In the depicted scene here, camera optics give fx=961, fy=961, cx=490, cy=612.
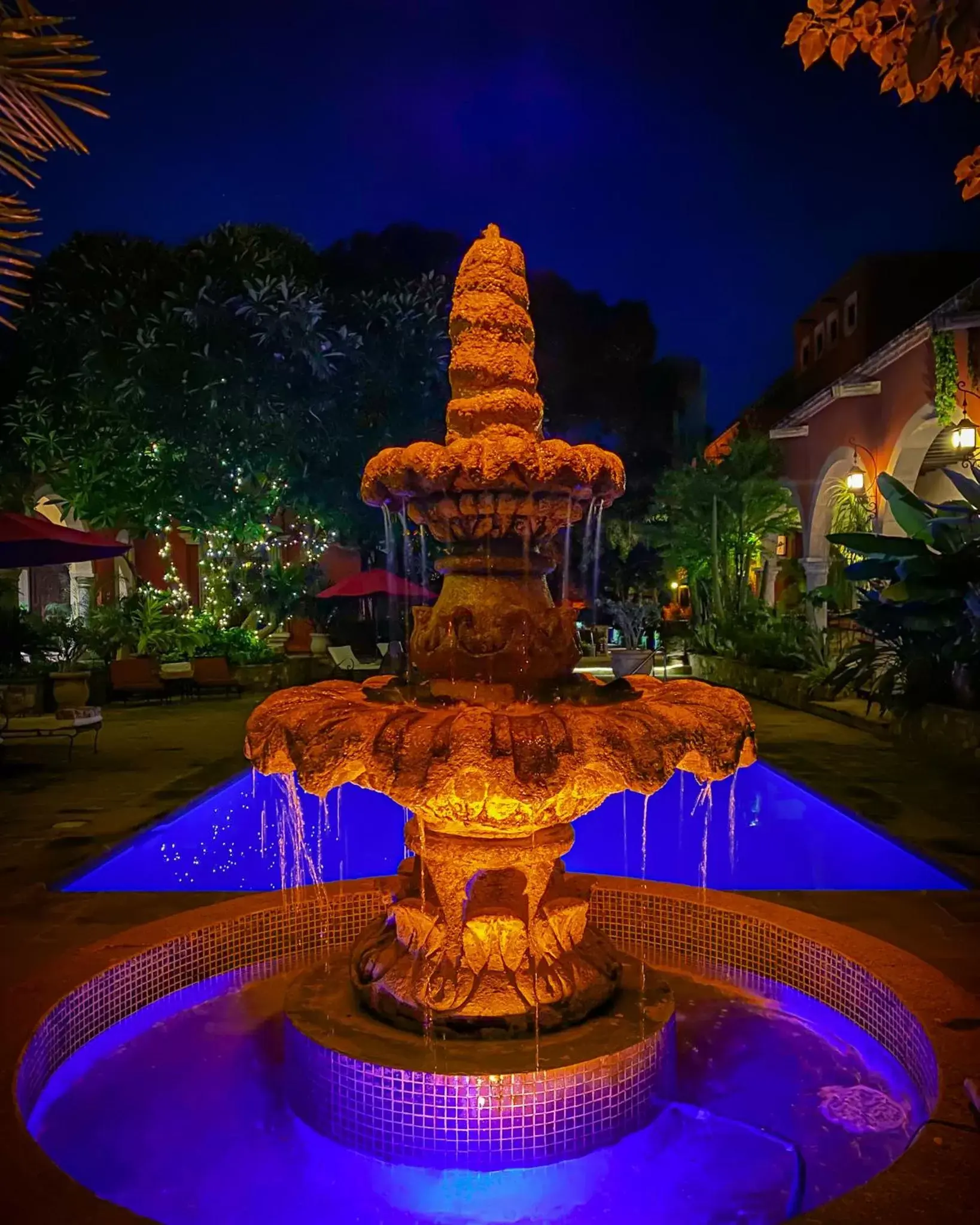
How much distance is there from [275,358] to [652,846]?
15409 millimetres

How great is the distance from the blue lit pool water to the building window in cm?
2834

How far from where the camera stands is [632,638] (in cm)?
2402

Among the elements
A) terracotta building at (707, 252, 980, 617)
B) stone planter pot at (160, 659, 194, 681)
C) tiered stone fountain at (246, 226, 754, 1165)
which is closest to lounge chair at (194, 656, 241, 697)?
stone planter pot at (160, 659, 194, 681)

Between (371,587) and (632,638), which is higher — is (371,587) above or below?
above

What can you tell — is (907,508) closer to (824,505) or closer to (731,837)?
(731,837)

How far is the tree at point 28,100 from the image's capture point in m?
1.84

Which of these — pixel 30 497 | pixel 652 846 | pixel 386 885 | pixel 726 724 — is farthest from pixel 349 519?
pixel 726 724

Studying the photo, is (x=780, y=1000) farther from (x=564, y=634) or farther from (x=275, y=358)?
(x=275, y=358)

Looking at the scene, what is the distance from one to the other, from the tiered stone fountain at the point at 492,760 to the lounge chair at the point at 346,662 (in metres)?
16.1

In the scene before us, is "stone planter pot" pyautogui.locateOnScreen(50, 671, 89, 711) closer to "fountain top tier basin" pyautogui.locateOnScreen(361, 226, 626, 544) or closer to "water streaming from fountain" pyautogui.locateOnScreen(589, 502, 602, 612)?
"water streaming from fountain" pyautogui.locateOnScreen(589, 502, 602, 612)

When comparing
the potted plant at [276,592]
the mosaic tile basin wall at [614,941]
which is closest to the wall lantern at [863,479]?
the potted plant at [276,592]

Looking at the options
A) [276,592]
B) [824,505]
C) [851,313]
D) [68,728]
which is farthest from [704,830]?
[851,313]

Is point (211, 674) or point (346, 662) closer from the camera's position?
point (211, 674)

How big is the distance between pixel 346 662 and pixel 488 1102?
1738 cm
